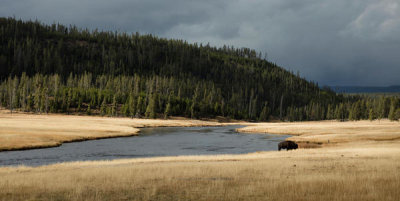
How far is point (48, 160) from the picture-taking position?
38.8m

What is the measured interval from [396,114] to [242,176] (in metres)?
141

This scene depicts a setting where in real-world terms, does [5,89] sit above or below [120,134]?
above

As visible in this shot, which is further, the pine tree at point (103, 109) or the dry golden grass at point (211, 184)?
the pine tree at point (103, 109)

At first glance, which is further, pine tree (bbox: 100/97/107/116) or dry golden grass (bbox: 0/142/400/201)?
pine tree (bbox: 100/97/107/116)

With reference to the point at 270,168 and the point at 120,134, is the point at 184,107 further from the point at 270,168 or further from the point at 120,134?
the point at 270,168

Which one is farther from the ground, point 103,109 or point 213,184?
point 103,109

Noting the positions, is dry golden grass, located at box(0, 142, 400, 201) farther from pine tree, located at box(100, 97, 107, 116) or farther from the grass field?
pine tree, located at box(100, 97, 107, 116)

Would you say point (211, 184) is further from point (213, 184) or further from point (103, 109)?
point (103, 109)

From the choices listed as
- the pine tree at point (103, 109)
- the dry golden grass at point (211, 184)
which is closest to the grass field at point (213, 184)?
the dry golden grass at point (211, 184)

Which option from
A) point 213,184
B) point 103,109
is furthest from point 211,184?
point 103,109

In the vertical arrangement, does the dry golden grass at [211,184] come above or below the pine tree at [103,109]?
below

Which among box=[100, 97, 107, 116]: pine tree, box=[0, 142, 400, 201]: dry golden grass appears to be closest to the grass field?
box=[0, 142, 400, 201]: dry golden grass

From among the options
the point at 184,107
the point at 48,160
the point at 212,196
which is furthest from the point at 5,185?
the point at 184,107

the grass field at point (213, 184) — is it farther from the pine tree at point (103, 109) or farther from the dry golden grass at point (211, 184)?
the pine tree at point (103, 109)
